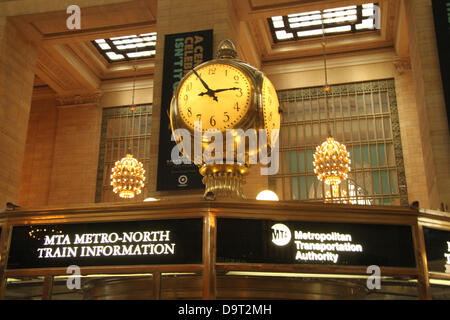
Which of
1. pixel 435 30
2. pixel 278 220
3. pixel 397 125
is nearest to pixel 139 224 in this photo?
pixel 278 220

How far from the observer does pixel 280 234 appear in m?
1.23

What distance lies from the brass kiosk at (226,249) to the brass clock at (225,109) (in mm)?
399

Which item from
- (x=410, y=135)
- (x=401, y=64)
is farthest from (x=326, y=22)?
(x=410, y=135)

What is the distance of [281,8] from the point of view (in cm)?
1084

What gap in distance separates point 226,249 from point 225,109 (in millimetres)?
553

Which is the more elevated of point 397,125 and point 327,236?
point 397,125

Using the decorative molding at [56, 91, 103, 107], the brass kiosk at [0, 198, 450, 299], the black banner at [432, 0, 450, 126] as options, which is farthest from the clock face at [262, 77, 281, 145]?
the decorative molding at [56, 91, 103, 107]

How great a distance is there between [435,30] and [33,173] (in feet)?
38.6

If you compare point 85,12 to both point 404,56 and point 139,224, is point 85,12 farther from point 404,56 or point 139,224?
point 139,224

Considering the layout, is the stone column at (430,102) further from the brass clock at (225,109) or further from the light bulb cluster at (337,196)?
the brass clock at (225,109)

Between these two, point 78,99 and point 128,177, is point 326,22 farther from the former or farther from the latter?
point 78,99

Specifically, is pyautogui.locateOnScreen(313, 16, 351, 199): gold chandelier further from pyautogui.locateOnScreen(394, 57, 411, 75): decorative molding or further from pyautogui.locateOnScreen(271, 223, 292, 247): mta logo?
pyautogui.locateOnScreen(271, 223, 292, 247): mta logo

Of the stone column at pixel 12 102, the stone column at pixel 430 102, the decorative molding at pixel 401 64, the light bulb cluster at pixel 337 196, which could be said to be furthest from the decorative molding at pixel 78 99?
the stone column at pixel 430 102
